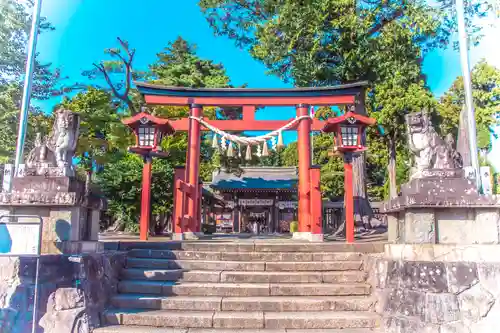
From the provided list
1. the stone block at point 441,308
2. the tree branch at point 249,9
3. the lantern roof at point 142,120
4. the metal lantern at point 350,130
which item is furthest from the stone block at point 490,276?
the tree branch at point 249,9

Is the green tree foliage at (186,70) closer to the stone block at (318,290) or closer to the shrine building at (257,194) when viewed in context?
the shrine building at (257,194)

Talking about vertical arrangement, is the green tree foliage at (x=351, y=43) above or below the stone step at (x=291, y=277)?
above

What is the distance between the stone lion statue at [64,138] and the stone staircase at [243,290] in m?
1.94

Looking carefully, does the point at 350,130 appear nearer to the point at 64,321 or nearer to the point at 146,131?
the point at 146,131

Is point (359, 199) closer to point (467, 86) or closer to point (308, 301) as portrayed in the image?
point (467, 86)

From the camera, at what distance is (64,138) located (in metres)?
4.88

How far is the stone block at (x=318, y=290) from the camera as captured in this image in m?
4.96

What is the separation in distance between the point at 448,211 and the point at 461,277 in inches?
38.9

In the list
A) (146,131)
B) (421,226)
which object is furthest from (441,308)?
(146,131)

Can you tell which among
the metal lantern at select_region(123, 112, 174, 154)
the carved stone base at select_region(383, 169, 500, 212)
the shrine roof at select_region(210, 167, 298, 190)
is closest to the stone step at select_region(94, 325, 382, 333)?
the carved stone base at select_region(383, 169, 500, 212)

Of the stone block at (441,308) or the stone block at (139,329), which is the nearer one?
the stone block at (441,308)

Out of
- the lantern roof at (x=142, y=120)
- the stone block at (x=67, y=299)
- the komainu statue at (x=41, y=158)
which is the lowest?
the stone block at (x=67, y=299)

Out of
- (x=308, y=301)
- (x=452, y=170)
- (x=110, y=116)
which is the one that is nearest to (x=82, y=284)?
(x=308, y=301)

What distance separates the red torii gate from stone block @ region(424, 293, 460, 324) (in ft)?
18.9
